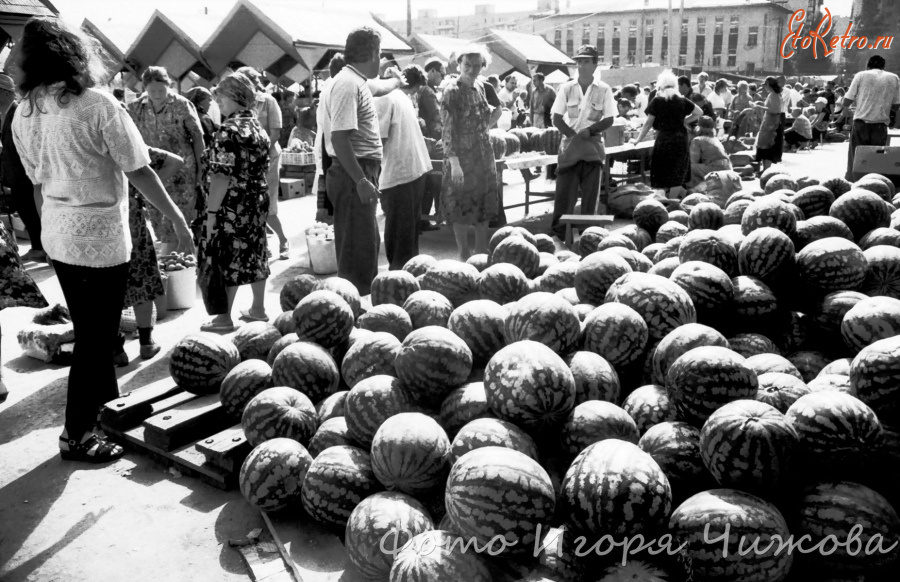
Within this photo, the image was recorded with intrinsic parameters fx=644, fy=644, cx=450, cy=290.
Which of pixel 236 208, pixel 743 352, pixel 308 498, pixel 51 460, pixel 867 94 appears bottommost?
pixel 51 460

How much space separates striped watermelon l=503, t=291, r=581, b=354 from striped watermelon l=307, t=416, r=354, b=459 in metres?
0.81

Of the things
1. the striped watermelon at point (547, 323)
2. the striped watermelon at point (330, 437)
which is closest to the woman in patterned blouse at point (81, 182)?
the striped watermelon at point (330, 437)

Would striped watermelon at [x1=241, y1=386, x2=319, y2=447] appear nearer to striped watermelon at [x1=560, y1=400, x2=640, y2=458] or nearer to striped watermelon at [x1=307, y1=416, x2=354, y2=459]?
striped watermelon at [x1=307, y1=416, x2=354, y2=459]

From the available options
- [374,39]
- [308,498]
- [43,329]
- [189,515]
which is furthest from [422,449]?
[43,329]

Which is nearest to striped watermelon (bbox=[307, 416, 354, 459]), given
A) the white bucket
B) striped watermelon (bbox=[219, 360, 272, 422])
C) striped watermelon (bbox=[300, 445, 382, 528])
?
striped watermelon (bbox=[300, 445, 382, 528])

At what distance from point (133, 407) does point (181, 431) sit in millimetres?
495

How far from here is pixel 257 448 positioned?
2.67m

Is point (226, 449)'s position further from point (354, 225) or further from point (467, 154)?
point (467, 154)

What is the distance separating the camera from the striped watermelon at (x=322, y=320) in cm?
322

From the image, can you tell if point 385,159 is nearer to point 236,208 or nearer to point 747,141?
point 236,208

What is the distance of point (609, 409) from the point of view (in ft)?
7.45

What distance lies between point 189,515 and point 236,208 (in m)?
2.77

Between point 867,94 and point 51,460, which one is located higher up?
point 867,94

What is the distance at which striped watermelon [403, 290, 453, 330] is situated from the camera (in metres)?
3.26
